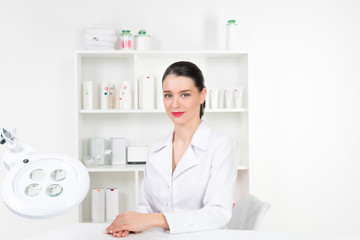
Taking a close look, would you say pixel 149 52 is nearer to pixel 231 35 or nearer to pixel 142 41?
pixel 142 41

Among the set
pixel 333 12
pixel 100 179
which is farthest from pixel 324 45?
pixel 100 179

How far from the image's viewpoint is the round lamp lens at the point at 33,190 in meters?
0.55

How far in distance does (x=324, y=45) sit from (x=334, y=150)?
2.90 feet

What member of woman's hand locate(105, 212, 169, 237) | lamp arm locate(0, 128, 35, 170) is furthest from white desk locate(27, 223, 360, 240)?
lamp arm locate(0, 128, 35, 170)

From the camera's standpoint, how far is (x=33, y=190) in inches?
21.9

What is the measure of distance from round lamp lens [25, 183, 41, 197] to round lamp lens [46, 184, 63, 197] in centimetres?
1

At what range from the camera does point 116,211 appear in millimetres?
3076

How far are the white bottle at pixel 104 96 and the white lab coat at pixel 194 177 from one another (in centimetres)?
138

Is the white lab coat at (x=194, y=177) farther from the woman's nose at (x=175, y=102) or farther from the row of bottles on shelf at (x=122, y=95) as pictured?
the row of bottles on shelf at (x=122, y=95)

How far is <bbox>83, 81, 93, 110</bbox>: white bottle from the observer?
3066 millimetres

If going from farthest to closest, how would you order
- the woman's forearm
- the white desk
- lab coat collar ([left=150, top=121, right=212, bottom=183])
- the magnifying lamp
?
lab coat collar ([left=150, top=121, right=212, bottom=183]) → the woman's forearm → the white desk → the magnifying lamp

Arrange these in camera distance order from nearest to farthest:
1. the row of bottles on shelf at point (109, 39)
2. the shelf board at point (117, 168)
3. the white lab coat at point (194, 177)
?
the white lab coat at point (194, 177)
the shelf board at point (117, 168)
the row of bottles on shelf at point (109, 39)

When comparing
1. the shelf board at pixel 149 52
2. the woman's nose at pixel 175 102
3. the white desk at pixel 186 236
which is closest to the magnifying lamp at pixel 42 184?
the white desk at pixel 186 236

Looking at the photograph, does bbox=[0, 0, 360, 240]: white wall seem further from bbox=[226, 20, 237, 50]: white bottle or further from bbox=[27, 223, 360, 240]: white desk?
bbox=[27, 223, 360, 240]: white desk
